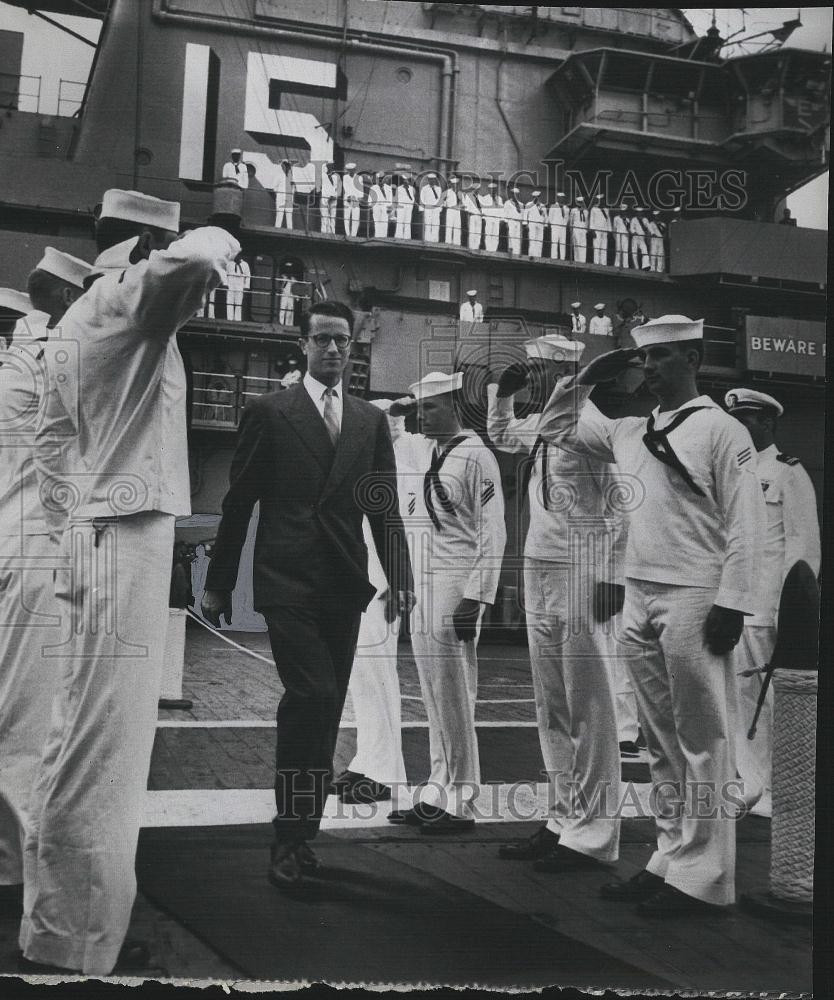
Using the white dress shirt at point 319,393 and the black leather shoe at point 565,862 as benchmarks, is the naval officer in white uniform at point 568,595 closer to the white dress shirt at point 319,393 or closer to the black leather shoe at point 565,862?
the black leather shoe at point 565,862

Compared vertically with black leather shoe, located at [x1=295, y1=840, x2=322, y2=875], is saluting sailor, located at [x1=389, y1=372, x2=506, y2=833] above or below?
above

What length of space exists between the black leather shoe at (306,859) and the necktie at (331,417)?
1.37m

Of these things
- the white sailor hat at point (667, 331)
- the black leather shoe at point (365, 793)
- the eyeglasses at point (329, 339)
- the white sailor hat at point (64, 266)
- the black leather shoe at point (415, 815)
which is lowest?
the black leather shoe at point (415, 815)

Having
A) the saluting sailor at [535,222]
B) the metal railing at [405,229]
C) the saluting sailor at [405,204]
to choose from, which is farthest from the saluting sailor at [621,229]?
the saluting sailor at [405,204]

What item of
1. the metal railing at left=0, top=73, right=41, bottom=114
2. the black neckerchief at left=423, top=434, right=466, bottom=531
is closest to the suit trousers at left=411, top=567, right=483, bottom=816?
the black neckerchief at left=423, top=434, right=466, bottom=531

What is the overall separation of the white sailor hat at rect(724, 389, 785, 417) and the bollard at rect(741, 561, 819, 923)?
24.3 inches

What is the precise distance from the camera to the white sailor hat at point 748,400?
3596mm

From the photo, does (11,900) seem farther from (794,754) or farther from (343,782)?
(794,754)

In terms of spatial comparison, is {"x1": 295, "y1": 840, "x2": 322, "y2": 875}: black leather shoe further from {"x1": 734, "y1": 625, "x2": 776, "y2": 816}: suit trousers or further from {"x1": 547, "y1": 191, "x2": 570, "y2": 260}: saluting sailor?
{"x1": 547, "y1": 191, "x2": 570, "y2": 260}: saluting sailor

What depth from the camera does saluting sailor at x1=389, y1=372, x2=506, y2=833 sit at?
3561 millimetres

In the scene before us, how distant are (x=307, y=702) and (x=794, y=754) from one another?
1.78 meters

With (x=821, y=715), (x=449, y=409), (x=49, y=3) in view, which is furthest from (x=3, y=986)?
(x=49, y=3)

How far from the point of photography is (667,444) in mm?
3496

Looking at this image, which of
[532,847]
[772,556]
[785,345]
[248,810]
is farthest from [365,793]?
[785,345]
